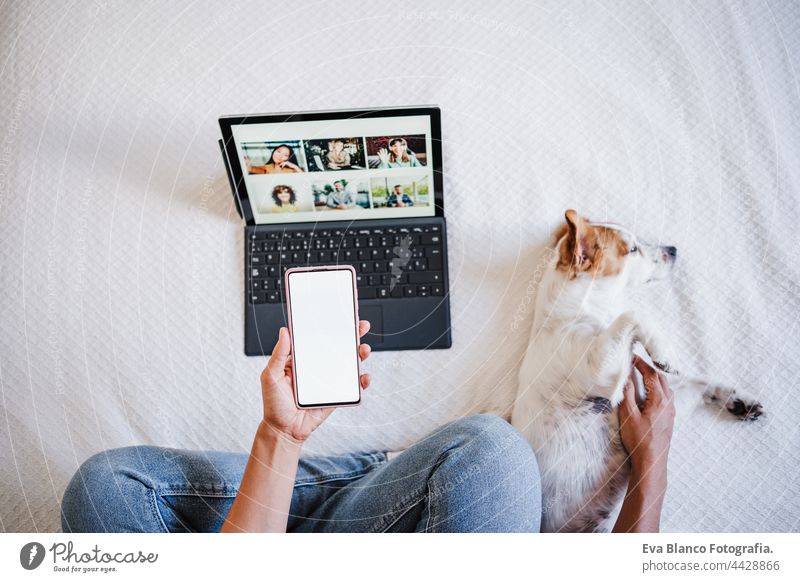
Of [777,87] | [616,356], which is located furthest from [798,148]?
[616,356]

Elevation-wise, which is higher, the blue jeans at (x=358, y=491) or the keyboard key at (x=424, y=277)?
the keyboard key at (x=424, y=277)

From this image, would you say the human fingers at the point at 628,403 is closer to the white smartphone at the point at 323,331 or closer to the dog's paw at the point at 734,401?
the dog's paw at the point at 734,401

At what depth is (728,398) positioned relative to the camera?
79 cm

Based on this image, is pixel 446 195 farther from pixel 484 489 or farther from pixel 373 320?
pixel 484 489

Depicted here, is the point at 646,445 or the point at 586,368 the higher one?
the point at 586,368

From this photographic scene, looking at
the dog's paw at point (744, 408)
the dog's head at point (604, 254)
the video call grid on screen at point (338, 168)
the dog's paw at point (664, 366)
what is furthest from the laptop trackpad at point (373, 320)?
the dog's paw at point (744, 408)

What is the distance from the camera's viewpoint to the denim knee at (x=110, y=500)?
66 centimetres

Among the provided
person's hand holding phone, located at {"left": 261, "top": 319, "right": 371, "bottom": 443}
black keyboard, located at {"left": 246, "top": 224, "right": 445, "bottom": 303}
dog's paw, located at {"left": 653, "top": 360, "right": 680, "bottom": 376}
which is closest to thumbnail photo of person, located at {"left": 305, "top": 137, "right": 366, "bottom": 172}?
black keyboard, located at {"left": 246, "top": 224, "right": 445, "bottom": 303}

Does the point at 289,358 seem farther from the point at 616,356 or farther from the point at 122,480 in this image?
the point at 616,356

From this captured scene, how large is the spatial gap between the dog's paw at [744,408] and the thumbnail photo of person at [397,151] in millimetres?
532

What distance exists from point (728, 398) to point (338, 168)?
2.01 feet

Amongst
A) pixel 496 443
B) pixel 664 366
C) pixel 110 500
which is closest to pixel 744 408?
pixel 664 366

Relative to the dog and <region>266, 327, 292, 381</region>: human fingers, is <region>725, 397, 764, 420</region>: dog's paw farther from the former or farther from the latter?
<region>266, 327, 292, 381</region>: human fingers
